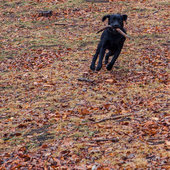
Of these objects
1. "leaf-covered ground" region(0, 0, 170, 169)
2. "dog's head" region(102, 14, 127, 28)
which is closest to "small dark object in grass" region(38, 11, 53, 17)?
"leaf-covered ground" region(0, 0, 170, 169)

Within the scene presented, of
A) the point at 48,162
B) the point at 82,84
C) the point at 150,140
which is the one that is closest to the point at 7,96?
the point at 82,84

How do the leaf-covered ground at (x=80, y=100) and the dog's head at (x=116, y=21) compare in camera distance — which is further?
the dog's head at (x=116, y=21)

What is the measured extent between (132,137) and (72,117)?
1561 mm

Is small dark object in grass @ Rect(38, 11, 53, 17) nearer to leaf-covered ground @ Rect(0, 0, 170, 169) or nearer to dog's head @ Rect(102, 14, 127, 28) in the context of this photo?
leaf-covered ground @ Rect(0, 0, 170, 169)

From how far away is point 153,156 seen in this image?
13.8ft

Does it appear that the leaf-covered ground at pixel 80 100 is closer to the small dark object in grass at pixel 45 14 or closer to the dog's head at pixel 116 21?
the dog's head at pixel 116 21

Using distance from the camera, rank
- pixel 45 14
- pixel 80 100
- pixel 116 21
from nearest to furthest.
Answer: pixel 80 100 → pixel 116 21 → pixel 45 14

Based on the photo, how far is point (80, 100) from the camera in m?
6.81

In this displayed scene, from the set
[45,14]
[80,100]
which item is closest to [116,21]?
[80,100]

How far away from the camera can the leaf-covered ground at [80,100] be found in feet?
14.6

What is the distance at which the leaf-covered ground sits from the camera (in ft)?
14.6

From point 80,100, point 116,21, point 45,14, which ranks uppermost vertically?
point 45,14

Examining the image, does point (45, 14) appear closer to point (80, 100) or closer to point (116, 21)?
point (116, 21)

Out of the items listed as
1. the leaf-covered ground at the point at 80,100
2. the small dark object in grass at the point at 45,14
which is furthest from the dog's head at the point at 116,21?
the small dark object in grass at the point at 45,14
